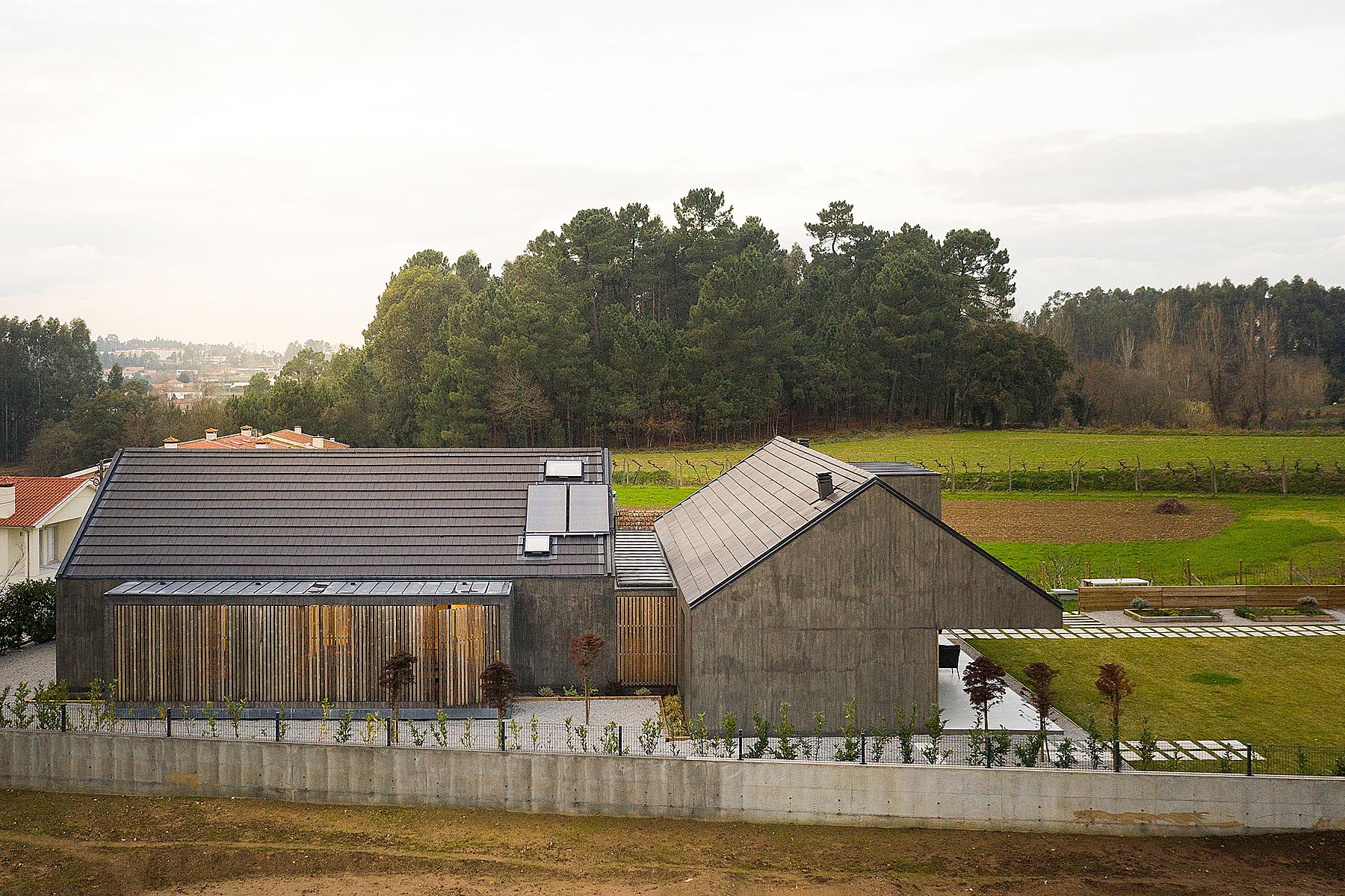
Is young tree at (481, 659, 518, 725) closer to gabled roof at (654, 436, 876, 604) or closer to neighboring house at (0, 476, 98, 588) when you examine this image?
gabled roof at (654, 436, 876, 604)

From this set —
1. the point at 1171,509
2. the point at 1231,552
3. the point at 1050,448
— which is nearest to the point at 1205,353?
the point at 1050,448

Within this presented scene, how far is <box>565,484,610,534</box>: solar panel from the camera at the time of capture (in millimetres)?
18875

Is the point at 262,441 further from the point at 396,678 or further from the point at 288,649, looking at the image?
the point at 396,678

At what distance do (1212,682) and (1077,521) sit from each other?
58.9 ft

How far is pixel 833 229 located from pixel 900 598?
67443 mm

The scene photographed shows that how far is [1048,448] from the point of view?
55812mm

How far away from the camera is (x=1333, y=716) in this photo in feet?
56.2

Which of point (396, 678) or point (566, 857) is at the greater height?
point (396, 678)

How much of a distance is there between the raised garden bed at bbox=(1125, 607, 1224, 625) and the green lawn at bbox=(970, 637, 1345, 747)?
5.87ft

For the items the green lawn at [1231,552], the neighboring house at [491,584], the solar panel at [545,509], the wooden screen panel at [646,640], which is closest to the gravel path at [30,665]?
the neighboring house at [491,584]

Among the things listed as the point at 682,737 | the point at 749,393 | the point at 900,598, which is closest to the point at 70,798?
the point at 682,737

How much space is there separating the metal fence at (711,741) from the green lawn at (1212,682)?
1082 millimetres

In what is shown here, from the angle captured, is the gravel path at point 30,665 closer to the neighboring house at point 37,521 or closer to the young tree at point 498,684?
the neighboring house at point 37,521

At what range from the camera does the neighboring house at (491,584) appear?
52.7 feet
